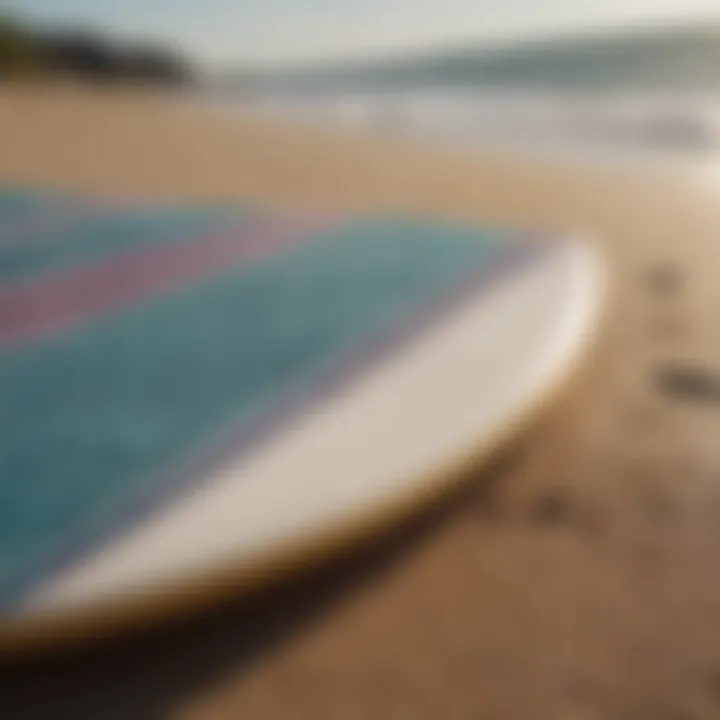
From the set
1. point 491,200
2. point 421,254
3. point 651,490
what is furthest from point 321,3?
point 651,490

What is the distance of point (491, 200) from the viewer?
242cm

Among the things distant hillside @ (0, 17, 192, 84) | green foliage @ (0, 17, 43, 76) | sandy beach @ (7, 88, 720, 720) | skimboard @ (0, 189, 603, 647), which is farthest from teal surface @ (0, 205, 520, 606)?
green foliage @ (0, 17, 43, 76)

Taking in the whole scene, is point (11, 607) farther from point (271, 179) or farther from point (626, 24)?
point (626, 24)

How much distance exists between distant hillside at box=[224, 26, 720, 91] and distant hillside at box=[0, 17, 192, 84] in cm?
24

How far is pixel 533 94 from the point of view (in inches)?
158

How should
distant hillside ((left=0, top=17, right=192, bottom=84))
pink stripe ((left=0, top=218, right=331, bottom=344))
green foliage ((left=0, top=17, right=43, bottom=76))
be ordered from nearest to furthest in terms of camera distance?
pink stripe ((left=0, top=218, right=331, bottom=344))
distant hillside ((left=0, top=17, right=192, bottom=84))
green foliage ((left=0, top=17, right=43, bottom=76))

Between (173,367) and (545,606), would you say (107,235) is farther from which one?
(545,606)

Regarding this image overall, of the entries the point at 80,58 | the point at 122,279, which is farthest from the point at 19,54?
the point at 122,279

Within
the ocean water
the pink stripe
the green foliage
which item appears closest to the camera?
the pink stripe

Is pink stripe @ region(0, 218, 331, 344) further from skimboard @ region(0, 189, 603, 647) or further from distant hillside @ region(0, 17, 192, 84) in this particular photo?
distant hillside @ region(0, 17, 192, 84)

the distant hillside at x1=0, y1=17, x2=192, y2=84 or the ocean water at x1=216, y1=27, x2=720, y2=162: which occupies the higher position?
the distant hillside at x1=0, y1=17, x2=192, y2=84

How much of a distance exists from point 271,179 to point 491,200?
20.4 inches

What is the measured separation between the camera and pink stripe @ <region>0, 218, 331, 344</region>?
1.18m

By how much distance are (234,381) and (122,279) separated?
32 centimetres
